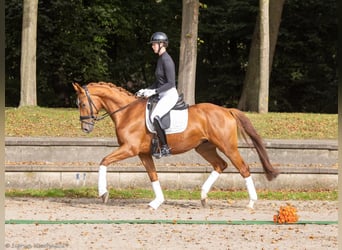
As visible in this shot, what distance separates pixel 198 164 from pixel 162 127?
4904 millimetres

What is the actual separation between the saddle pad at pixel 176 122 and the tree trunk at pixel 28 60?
11031 mm

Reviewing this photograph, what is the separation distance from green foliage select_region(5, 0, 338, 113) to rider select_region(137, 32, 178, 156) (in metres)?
19.4

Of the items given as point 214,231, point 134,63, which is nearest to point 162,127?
point 214,231

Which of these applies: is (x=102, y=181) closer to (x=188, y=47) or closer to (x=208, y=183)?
(x=208, y=183)

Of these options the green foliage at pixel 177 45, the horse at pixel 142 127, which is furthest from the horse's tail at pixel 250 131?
the green foliage at pixel 177 45

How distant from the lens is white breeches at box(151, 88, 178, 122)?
11.2 metres

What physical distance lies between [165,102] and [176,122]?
16.0 inches

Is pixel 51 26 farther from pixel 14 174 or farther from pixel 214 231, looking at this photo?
pixel 214 231

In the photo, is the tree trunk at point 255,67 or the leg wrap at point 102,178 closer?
the leg wrap at point 102,178

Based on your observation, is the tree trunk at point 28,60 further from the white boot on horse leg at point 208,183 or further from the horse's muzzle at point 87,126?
the white boot on horse leg at point 208,183

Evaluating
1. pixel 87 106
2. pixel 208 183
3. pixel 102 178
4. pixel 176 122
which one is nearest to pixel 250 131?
pixel 208 183

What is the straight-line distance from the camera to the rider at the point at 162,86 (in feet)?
36.3

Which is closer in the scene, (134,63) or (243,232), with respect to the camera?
(243,232)

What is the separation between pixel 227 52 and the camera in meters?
35.4
